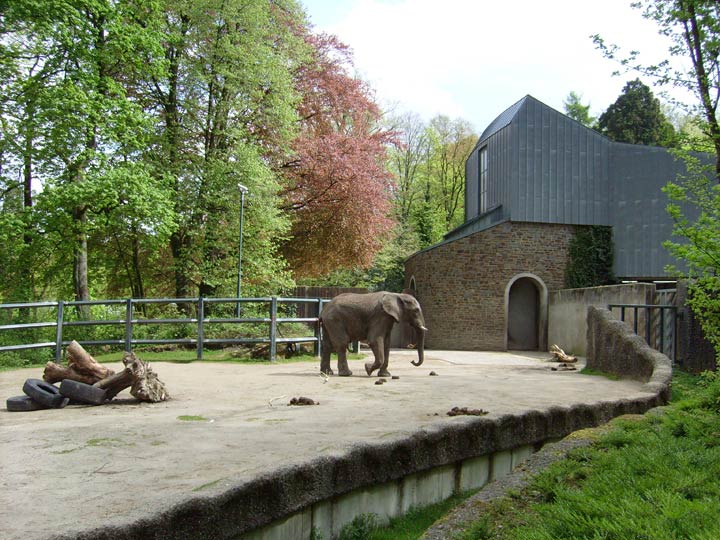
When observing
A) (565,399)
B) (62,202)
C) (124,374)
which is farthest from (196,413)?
(62,202)

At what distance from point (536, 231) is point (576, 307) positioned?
166 inches

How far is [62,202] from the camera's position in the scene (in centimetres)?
1469

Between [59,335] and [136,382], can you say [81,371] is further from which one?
[59,335]

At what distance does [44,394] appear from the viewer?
656cm

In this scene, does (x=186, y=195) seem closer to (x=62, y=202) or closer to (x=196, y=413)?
(x=62, y=202)

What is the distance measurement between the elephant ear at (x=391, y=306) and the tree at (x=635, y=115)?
1332 inches

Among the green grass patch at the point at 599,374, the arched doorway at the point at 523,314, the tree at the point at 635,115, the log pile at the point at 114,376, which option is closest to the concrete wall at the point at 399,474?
the green grass patch at the point at 599,374

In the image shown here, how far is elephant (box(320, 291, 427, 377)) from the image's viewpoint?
1026cm

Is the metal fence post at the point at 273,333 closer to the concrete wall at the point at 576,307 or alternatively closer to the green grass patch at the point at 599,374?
the green grass patch at the point at 599,374

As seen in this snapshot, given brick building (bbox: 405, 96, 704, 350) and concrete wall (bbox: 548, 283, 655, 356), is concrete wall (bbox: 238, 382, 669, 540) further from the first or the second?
brick building (bbox: 405, 96, 704, 350)

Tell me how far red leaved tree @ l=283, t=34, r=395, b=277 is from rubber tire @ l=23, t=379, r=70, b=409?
16475 mm

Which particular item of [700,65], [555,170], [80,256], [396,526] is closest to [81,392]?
[396,526]

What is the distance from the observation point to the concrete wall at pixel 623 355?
26.1 feet

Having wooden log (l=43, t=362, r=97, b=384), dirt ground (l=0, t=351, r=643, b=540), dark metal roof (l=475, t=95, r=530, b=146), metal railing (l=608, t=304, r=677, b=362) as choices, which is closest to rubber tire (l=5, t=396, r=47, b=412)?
dirt ground (l=0, t=351, r=643, b=540)
